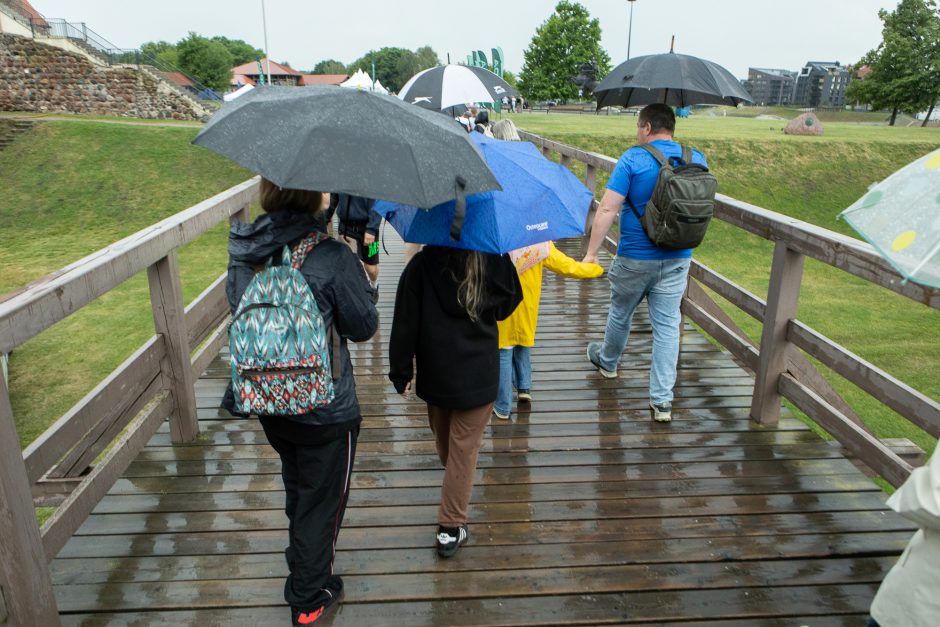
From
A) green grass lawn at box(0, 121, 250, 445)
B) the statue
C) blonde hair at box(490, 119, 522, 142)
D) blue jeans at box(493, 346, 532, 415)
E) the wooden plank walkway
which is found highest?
the statue

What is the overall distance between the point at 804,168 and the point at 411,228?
2077cm

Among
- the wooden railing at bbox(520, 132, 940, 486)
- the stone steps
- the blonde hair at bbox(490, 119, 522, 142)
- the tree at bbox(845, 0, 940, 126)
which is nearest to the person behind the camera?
the wooden railing at bbox(520, 132, 940, 486)

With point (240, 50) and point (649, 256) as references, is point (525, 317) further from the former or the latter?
point (240, 50)

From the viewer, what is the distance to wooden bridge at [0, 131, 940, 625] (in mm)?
2418

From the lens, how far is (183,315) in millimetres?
3467

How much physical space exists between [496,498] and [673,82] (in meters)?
2.44

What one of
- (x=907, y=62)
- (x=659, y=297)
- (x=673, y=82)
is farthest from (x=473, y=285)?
(x=907, y=62)

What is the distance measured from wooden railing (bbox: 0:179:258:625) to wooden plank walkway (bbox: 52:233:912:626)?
247 mm

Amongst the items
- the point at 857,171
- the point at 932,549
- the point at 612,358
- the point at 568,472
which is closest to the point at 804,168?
the point at 857,171

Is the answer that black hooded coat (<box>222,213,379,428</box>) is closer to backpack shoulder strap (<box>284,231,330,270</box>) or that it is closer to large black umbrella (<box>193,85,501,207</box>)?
backpack shoulder strap (<box>284,231,330,270</box>)

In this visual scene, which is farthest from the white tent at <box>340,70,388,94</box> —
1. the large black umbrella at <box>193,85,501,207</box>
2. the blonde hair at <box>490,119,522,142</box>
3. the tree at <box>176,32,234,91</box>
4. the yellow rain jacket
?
the tree at <box>176,32,234,91</box>

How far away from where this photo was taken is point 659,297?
3.82 m

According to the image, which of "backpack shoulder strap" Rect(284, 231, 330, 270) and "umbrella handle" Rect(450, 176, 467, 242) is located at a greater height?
"umbrella handle" Rect(450, 176, 467, 242)

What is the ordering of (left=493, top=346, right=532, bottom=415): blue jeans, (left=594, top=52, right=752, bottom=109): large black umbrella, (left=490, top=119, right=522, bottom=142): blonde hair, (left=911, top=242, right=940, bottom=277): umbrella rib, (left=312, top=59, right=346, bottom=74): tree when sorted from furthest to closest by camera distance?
1. (left=312, top=59, right=346, bottom=74): tree
2. (left=490, top=119, right=522, bottom=142): blonde hair
3. (left=594, top=52, right=752, bottom=109): large black umbrella
4. (left=493, top=346, right=532, bottom=415): blue jeans
5. (left=911, top=242, right=940, bottom=277): umbrella rib
